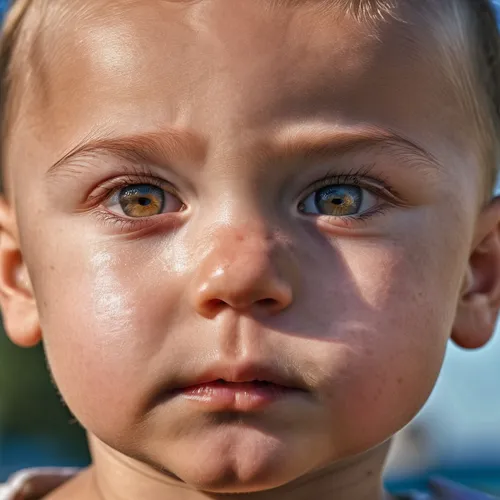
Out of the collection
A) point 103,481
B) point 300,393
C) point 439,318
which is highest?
point 439,318

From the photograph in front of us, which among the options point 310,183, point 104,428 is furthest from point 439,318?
point 104,428

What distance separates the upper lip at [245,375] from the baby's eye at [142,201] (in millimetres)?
308

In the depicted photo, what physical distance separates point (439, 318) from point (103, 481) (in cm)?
82

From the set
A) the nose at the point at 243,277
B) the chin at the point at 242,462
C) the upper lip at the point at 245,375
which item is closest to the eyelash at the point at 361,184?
the nose at the point at 243,277

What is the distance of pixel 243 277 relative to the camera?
1.43m

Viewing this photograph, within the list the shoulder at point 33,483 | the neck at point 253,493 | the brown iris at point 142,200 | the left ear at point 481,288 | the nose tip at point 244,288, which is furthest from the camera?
the shoulder at point 33,483

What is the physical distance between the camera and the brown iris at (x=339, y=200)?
5.40 ft

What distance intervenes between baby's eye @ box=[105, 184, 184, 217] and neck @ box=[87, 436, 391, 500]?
521 millimetres

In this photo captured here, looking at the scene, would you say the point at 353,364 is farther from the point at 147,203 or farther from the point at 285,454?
the point at 147,203

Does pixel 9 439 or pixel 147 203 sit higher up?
pixel 147 203

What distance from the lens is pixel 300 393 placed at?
150 centimetres

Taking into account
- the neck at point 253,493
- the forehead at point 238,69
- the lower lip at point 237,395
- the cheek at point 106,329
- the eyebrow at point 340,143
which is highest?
the forehead at point 238,69

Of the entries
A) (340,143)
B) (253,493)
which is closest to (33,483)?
(253,493)

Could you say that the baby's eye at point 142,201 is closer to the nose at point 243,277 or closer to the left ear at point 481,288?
the nose at point 243,277
